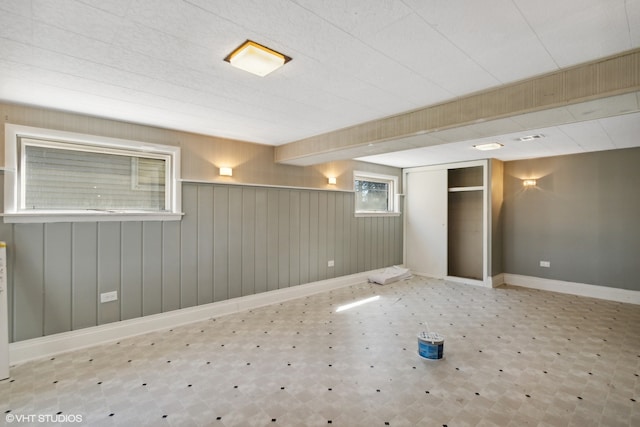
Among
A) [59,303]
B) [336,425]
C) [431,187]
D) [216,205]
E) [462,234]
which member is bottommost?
[336,425]

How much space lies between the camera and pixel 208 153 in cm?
398

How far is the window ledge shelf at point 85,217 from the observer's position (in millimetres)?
2797

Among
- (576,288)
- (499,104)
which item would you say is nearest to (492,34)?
(499,104)

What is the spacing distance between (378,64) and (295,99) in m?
0.88

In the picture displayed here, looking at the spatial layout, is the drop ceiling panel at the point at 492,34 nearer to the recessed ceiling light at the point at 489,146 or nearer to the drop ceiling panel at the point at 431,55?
the drop ceiling panel at the point at 431,55

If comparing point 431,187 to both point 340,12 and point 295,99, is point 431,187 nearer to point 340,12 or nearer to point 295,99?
point 295,99

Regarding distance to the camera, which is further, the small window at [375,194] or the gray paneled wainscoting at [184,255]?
the small window at [375,194]

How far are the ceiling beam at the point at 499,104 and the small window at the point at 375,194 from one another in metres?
2.15

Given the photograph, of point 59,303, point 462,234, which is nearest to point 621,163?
point 462,234

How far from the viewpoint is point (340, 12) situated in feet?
4.98

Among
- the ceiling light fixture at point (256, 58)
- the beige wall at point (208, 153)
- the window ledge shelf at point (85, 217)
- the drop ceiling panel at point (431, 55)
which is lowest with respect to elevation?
the window ledge shelf at point (85, 217)

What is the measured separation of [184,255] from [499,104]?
12.0ft

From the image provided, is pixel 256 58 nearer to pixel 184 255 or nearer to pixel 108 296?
pixel 184 255
